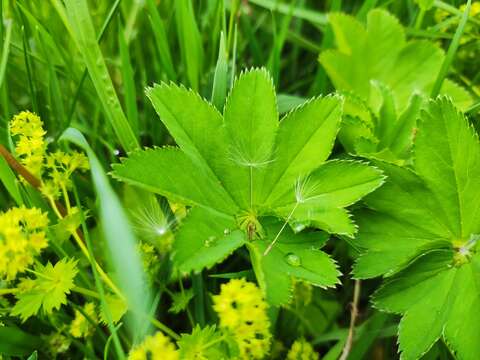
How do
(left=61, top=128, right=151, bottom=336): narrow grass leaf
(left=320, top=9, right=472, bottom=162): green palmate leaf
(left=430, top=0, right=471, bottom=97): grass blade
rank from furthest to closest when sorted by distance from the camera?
(left=320, top=9, right=472, bottom=162): green palmate leaf, (left=430, top=0, right=471, bottom=97): grass blade, (left=61, top=128, right=151, bottom=336): narrow grass leaf

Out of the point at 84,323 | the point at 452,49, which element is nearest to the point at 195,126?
the point at 84,323

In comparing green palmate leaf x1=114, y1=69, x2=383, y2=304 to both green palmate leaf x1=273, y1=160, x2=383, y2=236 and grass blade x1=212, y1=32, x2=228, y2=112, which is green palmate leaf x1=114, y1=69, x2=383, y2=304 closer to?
green palmate leaf x1=273, y1=160, x2=383, y2=236

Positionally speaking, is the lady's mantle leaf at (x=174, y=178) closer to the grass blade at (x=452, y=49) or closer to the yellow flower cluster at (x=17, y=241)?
the yellow flower cluster at (x=17, y=241)

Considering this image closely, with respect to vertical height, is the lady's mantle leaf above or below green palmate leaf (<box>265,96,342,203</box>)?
below

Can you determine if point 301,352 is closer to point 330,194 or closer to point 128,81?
point 330,194

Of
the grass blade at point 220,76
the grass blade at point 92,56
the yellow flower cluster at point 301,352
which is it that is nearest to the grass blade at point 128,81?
the grass blade at point 92,56

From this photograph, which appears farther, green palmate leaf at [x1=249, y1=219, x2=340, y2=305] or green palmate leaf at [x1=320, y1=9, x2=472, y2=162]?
green palmate leaf at [x1=320, y1=9, x2=472, y2=162]

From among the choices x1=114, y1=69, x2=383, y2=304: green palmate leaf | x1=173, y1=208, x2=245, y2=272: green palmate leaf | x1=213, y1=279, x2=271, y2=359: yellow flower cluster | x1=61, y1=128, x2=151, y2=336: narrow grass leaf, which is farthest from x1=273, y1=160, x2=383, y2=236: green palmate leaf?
x1=61, y1=128, x2=151, y2=336: narrow grass leaf
